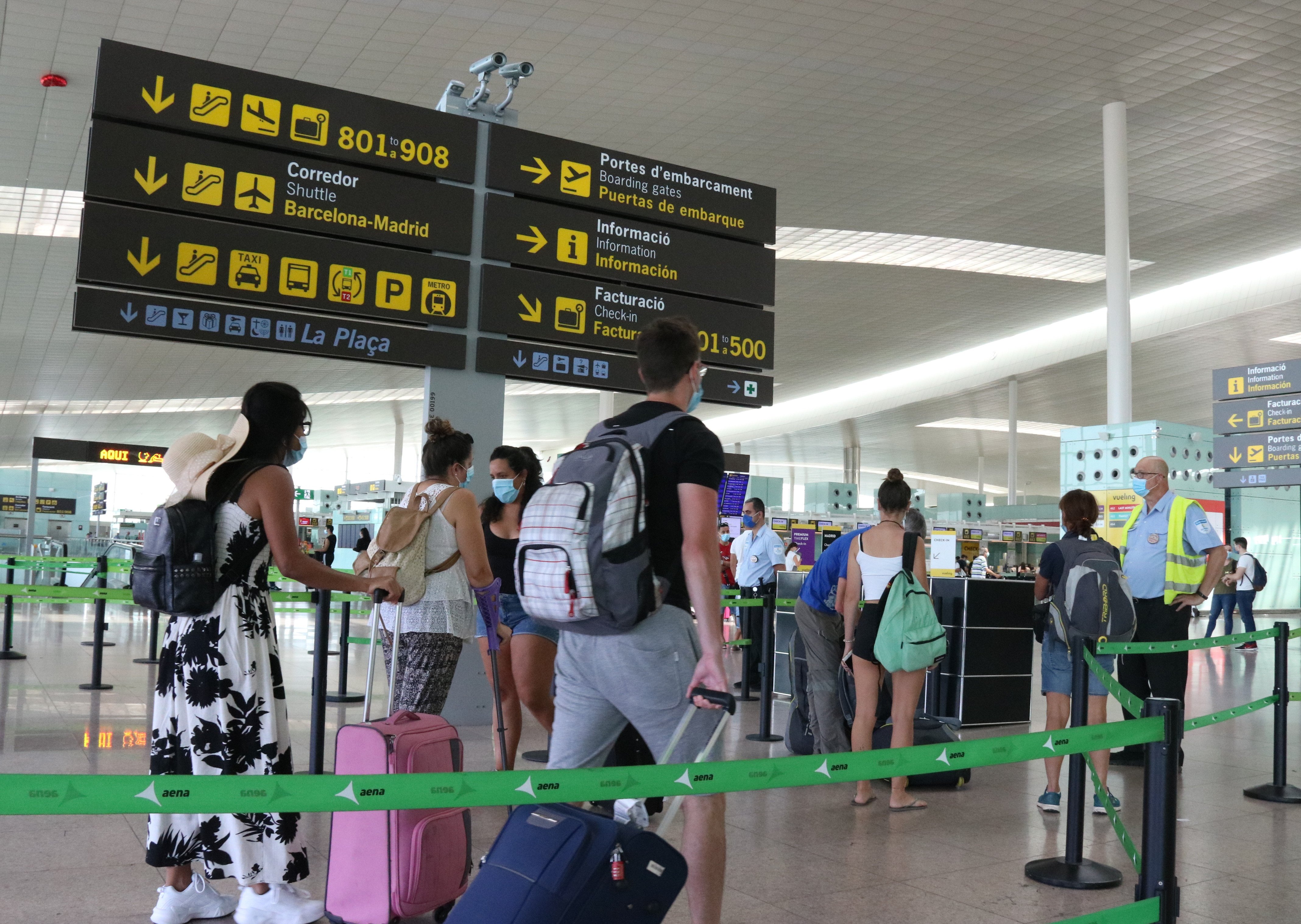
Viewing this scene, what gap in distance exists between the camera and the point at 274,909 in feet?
10.8

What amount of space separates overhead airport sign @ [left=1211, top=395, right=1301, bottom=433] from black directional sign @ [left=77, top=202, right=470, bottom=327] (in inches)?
583

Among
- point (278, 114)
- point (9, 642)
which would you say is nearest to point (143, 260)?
point (278, 114)

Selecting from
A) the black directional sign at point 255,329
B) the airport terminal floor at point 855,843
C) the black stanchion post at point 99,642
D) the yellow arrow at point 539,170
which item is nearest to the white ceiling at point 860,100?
the yellow arrow at point 539,170

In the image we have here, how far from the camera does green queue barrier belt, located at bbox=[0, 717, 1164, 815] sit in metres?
1.80

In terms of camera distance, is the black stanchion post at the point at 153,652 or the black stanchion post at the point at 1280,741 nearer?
the black stanchion post at the point at 1280,741

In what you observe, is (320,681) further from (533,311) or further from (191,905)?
(533,311)

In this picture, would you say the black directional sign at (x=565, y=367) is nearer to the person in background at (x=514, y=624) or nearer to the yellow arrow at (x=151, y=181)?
the person in background at (x=514, y=624)

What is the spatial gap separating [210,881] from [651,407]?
240 centimetres

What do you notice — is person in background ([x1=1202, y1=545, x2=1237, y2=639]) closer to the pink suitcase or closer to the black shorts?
the black shorts

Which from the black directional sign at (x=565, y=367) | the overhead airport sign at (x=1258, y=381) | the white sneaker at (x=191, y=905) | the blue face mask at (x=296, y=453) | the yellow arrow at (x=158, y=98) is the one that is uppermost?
the overhead airport sign at (x=1258, y=381)

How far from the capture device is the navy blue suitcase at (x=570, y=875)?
2355 mm

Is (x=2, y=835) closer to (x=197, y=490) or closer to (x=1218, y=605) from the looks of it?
(x=197, y=490)

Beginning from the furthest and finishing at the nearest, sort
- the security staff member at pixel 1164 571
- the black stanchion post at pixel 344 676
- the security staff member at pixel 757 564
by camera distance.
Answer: the security staff member at pixel 757 564 → the black stanchion post at pixel 344 676 → the security staff member at pixel 1164 571

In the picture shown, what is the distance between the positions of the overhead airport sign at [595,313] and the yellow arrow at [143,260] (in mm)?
1984
